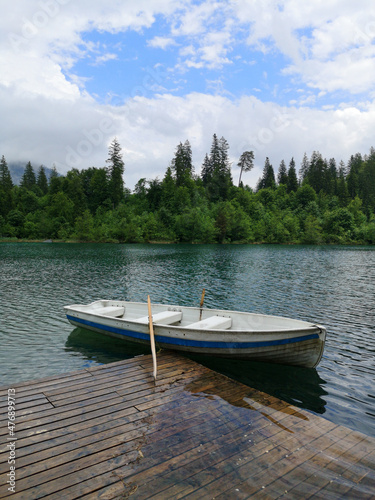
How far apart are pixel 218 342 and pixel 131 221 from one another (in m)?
88.3

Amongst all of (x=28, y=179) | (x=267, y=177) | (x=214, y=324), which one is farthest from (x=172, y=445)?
(x=28, y=179)

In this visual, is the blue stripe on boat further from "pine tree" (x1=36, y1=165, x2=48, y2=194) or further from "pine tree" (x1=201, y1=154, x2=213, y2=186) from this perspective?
"pine tree" (x1=36, y1=165, x2=48, y2=194)

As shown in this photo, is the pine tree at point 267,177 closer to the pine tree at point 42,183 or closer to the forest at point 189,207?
the forest at point 189,207

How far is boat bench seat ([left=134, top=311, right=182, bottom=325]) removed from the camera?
443 inches

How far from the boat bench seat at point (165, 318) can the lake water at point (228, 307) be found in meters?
1.22

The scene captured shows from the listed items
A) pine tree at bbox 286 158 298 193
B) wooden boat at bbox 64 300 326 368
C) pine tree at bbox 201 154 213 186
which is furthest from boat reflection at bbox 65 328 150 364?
pine tree at bbox 286 158 298 193

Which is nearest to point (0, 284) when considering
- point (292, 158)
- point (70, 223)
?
point (70, 223)

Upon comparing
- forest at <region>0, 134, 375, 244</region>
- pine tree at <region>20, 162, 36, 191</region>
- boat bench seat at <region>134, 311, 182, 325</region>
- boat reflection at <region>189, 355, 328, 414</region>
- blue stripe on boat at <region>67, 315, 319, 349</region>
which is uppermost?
pine tree at <region>20, 162, 36, 191</region>

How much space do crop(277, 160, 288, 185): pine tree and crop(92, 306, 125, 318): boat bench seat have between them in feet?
464

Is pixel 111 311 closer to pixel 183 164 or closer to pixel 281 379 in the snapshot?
pixel 281 379

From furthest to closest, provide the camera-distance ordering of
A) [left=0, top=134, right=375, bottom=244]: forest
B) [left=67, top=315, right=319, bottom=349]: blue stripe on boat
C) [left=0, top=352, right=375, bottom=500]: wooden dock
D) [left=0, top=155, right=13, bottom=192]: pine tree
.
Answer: [left=0, top=155, right=13, bottom=192]: pine tree → [left=0, top=134, right=375, bottom=244]: forest → [left=67, top=315, right=319, bottom=349]: blue stripe on boat → [left=0, top=352, right=375, bottom=500]: wooden dock

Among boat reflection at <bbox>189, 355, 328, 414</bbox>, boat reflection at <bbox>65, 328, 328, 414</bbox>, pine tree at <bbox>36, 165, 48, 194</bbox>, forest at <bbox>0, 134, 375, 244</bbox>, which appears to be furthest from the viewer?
pine tree at <bbox>36, 165, 48, 194</bbox>

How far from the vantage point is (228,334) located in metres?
9.42

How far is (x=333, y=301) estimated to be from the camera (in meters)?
21.0
